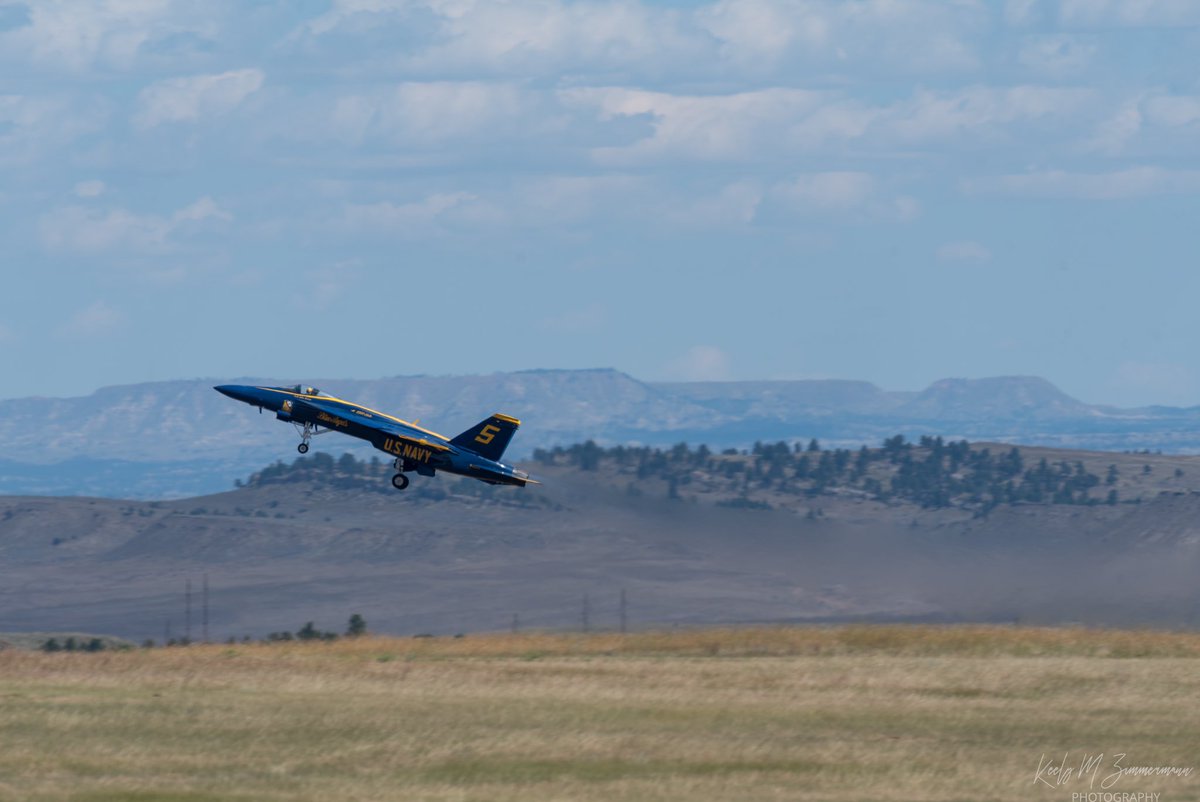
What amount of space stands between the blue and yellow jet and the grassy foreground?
5968 mm

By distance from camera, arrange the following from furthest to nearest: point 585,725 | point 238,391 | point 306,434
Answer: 1. point 238,391
2. point 306,434
3. point 585,725

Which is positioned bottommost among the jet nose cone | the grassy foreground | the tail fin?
the grassy foreground

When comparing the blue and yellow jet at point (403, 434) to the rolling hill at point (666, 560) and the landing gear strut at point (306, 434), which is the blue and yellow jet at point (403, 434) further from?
the rolling hill at point (666, 560)

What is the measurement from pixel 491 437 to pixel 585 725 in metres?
20.3

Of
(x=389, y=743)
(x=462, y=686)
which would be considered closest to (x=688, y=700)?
(x=462, y=686)

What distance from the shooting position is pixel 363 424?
54281 mm

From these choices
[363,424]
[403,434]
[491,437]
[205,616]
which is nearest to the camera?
[491,437]

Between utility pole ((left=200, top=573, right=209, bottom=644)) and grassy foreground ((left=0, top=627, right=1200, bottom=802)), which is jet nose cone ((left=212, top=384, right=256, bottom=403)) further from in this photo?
utility pole ((left=200, top=573, right=209, bottom=644))

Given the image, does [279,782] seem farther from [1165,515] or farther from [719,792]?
[1165,515]

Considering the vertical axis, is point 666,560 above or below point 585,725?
below

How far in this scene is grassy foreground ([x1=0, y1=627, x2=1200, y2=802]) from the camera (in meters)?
28.0

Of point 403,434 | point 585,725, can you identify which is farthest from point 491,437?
point 585,725

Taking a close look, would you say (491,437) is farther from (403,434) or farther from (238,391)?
(238,391)

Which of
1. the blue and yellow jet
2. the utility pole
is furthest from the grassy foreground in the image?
the utility pole
